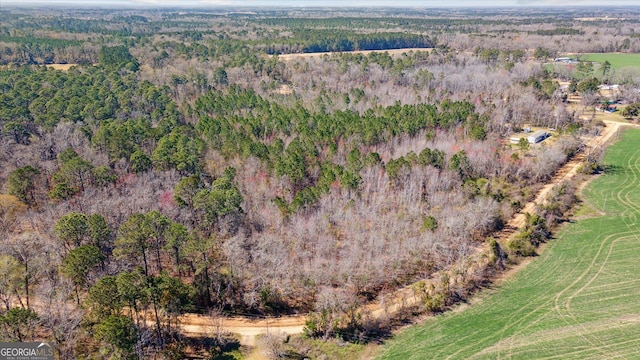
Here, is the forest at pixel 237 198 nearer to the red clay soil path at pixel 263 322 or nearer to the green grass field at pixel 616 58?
the red clay soil path at pixel 263 322

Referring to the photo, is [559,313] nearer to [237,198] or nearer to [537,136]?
[237,198]

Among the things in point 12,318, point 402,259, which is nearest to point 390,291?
point 402,259

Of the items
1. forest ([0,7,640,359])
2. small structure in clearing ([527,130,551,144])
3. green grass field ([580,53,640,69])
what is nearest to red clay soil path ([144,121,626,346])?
forest ([0,7,640,359])

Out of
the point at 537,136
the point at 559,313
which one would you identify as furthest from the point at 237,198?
the point at 537,136

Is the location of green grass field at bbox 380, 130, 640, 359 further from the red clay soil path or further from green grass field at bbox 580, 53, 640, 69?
green grass field at bbox 580, 53, 640, 69

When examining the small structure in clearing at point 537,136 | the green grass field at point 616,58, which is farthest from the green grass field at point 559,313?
the green grass field at point 616,58

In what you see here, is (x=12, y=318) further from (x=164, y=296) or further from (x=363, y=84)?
(x=363, y=84)
